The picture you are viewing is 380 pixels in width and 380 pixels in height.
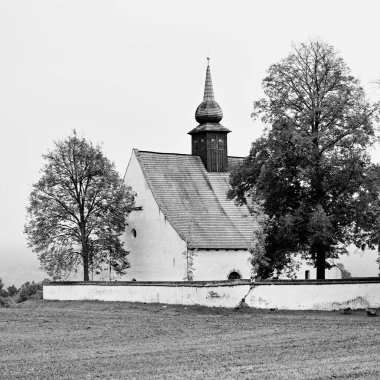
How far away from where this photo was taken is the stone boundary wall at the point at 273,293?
3081 cm

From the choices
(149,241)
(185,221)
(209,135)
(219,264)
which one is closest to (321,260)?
(219,264)

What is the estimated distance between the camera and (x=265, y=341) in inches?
860

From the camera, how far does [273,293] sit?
31859mm

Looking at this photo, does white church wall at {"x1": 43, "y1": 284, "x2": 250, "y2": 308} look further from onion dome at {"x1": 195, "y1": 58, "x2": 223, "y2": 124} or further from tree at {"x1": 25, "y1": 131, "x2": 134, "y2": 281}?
onion dome at {"x1": 195, "y1": 58, "x2": 223, "y2": 124}

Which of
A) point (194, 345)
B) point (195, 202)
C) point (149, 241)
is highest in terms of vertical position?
point (195, 202)

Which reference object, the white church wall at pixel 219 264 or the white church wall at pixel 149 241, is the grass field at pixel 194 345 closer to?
the white church wall at pixel 219 264

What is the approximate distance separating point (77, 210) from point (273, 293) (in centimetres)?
2149

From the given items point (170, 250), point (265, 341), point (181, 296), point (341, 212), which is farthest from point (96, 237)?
point (265, 341)

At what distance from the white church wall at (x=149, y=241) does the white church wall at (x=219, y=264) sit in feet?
3.36

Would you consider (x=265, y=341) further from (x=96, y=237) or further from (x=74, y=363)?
(x=96, y=237)

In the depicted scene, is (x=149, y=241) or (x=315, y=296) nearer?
(x=315, y=296)

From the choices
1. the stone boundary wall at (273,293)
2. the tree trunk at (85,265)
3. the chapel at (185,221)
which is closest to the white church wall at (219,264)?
the chapel at (185,221)

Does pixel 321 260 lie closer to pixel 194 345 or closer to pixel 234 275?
pixel 194 345

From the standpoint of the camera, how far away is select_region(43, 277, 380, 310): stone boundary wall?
30.8 meters
